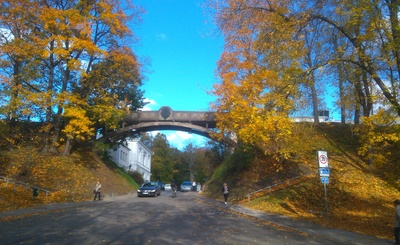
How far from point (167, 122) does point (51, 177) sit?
13.5m

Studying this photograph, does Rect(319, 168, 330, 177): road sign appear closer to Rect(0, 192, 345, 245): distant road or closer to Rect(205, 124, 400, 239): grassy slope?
Rect(205, 124, 400, 239): grassy slope

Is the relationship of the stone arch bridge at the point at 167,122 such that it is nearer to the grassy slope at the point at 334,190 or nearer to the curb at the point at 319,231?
the grassy slope at the point at 334,190

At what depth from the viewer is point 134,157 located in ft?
223

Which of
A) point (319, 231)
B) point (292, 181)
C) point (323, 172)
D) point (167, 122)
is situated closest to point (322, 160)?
point (323, 172)

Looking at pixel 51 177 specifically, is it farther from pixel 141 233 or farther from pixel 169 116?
pixel 141 233

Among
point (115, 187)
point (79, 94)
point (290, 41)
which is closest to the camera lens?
point (290, 41)

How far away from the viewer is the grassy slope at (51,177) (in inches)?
766

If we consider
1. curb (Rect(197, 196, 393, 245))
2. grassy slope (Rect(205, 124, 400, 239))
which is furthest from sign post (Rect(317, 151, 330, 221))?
curb (Rect(197, 196, 393, 245))

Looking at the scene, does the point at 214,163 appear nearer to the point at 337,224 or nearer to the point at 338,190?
the point at 338,190

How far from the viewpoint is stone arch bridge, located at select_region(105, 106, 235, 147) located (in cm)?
3481

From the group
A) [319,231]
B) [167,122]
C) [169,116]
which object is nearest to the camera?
[319,231]

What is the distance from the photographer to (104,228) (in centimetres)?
1085

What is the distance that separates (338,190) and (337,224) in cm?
604

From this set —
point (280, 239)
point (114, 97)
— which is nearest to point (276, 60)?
point (280, 239)
